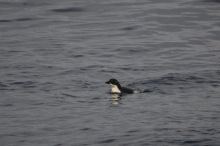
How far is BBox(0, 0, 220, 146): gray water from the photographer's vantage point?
48.3 feet

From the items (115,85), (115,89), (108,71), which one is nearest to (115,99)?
(115,89)

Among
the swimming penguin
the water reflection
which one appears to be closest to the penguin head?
the swimming penguin

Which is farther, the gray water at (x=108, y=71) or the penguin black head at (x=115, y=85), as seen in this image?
the penguin black head at (x=115, y=85)

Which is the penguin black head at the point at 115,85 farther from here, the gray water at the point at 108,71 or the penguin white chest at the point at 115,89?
the gray water at the point at 108,71

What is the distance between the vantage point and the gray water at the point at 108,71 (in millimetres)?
14734

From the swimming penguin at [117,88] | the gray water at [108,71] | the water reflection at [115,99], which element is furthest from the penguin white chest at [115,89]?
the gray water at [108,71]

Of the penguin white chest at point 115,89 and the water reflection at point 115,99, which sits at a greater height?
the penguin white chest at point 115,89

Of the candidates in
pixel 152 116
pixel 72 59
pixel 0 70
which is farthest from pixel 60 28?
pixel 152 116

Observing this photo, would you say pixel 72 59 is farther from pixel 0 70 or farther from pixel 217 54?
pixel 217 54

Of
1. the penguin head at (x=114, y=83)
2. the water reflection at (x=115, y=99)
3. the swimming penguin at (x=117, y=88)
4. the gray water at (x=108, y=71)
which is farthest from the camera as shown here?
the penguin head at (x=114, y=83)

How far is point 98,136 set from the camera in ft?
47.2

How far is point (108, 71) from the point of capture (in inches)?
904

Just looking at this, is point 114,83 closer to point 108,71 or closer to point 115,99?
point 115,99

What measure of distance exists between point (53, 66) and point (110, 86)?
4.07 m
